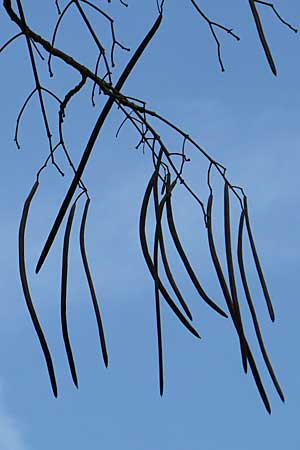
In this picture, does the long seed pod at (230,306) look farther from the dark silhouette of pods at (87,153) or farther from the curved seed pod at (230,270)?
the dark silhouette of pods at (87,153)

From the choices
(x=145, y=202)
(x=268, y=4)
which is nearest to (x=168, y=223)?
(x=145, y=202)

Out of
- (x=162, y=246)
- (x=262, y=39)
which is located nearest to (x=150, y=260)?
(x=162, y=246)

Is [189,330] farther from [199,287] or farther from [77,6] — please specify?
[77,6]

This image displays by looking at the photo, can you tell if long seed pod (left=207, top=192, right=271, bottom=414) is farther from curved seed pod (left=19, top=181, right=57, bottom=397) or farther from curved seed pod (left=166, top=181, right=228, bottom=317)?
curved seed pod (left=19, top=181, right=57, bottom=397)

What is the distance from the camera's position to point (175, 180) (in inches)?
30.9

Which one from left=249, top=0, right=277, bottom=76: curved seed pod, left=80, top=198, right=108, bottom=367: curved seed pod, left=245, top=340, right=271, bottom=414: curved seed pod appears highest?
left=249, top=0, right=277, bottom=76: curved seed pod

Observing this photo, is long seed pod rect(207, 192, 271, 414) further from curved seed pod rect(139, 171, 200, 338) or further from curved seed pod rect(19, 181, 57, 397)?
curved seed pod rect(19, 181, 57, 397)

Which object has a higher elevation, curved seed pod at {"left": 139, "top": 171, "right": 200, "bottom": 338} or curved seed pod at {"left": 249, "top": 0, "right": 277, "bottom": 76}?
curved seed pod at {"left": 249, "top": 0, "right": 277, "bottom": 76}

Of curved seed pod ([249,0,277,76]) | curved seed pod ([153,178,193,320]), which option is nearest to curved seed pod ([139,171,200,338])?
curved seed pod ([153,178,193,320])

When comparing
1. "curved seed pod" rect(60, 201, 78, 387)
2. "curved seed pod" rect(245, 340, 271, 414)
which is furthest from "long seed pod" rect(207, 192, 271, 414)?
"curved seed pod" rect(60, 201, 78, 387)

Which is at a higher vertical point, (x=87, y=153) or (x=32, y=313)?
(x=87, y=153)

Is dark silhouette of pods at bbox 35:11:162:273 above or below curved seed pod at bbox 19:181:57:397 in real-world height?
above

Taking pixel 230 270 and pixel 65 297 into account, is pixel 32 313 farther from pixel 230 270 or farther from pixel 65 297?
pixel 230 270

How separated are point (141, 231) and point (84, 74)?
0.75 feet
